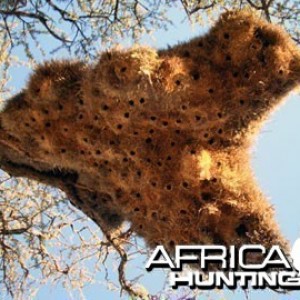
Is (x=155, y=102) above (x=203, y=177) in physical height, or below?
above

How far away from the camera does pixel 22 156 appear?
7.07 m

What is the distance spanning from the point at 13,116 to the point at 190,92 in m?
2.08

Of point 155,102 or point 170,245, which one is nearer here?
point 155,102

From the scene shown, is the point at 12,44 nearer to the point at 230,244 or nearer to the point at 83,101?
the point at 83,101

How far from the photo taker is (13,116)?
6484 mm

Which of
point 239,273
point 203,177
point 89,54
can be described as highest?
point 89,54

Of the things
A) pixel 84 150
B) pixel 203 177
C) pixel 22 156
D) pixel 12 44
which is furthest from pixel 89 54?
pixel 203 177

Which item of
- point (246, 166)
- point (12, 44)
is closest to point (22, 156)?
point (246, 166)

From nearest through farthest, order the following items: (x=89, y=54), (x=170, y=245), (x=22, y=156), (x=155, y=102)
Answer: (x=155, y=102)
(x=170, y=245)
(x=22, y=156)
(x=89, y=54)

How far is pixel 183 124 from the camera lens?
5.90 meters

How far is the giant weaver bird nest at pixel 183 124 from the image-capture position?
5793 millimetres

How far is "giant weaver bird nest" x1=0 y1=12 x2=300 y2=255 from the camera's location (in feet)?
19.0

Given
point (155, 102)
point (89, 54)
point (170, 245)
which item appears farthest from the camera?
point (89, 54)

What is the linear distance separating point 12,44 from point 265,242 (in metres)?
6.04
